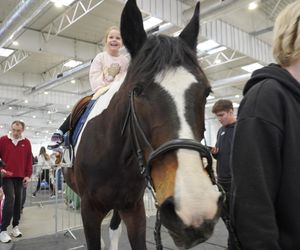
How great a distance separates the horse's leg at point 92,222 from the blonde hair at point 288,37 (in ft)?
5.56

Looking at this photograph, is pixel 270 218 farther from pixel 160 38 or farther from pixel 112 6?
pixel 112 6

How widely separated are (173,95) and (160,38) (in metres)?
0.40

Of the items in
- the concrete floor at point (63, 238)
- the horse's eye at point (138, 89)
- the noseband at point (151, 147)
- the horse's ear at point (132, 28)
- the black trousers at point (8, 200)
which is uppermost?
the horse's ear at point (132, 28)

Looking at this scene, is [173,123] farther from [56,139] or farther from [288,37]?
Answer: [56,139]

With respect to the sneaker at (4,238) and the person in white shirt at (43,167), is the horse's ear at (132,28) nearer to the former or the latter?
the sneaker at (4,238)

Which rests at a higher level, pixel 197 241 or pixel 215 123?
pixel 215 123

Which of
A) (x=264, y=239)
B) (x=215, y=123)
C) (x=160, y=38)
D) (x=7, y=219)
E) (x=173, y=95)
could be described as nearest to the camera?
(x=264, y=239)

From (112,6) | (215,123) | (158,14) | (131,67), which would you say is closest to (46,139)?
(215,123)

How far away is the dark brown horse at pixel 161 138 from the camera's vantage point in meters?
0.99

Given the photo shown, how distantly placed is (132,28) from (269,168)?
3.21 ft

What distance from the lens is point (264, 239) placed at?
88 centimetres

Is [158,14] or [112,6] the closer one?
[158,14]

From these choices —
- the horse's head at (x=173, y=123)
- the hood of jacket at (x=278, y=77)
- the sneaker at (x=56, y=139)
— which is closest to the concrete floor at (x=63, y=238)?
the sneaker at (x=56, y=139)

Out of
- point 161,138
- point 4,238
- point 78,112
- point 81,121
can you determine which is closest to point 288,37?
point 161,138
